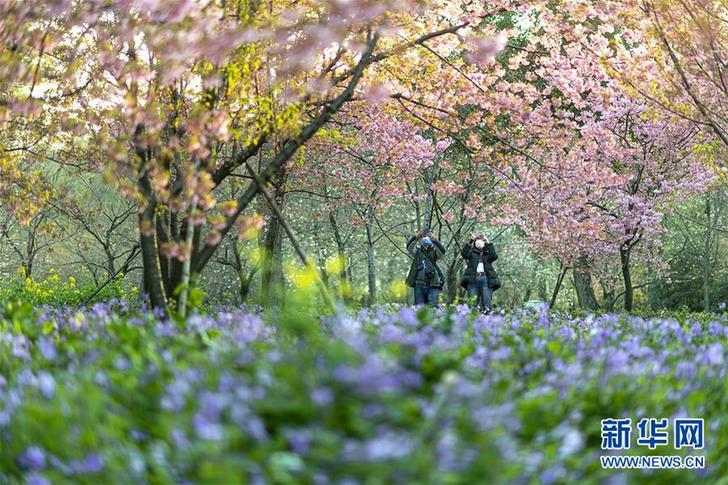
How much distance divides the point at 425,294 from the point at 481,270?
4.46ft

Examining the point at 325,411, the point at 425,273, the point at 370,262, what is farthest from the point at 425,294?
the point at 325,411

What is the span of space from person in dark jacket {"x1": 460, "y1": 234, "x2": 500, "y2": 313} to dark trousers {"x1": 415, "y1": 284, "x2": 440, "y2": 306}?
2.33ft

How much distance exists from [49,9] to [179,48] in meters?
1.42

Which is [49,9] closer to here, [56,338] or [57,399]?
[56,338]

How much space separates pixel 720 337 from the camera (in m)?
7.53

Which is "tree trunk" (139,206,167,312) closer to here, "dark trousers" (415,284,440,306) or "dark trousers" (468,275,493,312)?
"dark trousers" (415,284,440,306)

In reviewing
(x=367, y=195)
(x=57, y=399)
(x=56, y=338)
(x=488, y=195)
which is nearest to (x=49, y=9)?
(x=56, y=338)

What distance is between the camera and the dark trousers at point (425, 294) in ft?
58.7

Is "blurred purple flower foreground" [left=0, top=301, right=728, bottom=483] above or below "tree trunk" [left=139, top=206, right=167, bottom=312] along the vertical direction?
below

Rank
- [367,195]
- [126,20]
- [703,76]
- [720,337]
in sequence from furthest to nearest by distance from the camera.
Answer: [367,195], [703,76], [126,20], [720,337]

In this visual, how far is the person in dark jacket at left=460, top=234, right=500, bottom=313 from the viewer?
18.5 m

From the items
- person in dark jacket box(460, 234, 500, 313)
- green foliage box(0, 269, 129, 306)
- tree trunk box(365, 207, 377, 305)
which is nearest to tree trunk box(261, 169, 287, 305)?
green foliage box(0, 269, 129, 306)

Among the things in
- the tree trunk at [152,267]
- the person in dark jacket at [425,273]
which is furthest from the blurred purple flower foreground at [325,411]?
the person in dark jacket at [425,273]

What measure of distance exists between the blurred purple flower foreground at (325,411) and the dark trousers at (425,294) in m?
12.9
